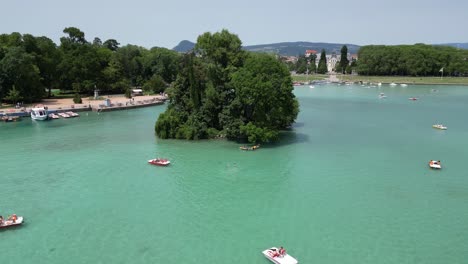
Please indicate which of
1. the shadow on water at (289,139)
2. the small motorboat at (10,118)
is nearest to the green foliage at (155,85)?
the small motorboat at (10,118)

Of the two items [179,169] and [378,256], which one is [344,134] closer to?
[179,169]

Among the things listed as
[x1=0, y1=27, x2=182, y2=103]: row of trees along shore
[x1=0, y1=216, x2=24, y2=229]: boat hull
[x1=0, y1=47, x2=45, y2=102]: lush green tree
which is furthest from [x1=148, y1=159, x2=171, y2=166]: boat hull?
[x1=0, y1=47, x2=45, y2=102]: lush green tree

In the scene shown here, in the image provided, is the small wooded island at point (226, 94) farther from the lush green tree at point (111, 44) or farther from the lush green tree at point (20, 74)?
the lush green tree at point (111, 44)

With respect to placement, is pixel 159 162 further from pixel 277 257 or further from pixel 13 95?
pixel 13 95

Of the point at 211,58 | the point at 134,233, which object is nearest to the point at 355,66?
the point at 211,58

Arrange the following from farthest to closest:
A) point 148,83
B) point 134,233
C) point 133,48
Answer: point 133,48, point 148,83, point 134,233

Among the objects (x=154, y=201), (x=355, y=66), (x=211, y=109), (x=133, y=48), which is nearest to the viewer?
(x=154, y=201)

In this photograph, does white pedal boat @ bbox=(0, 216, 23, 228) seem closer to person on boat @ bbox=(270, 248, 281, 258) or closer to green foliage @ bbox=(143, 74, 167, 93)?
person on boat @ bbox=(270, 248, 281, 258)
